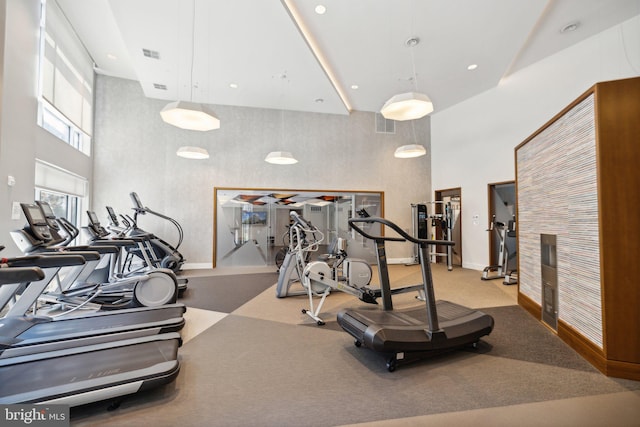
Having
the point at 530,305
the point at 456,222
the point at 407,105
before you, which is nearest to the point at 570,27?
the point at 407,105

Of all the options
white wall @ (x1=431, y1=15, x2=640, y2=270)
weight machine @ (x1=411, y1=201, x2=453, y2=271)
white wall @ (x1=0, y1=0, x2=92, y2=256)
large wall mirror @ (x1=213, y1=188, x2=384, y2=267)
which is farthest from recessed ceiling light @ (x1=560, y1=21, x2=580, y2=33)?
white wall @ (x1=0, y1=0, x2=92, y2=256)

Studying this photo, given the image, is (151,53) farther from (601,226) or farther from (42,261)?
(601,226)

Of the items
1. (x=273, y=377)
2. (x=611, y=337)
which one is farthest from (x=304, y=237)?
(x=611, y=337)

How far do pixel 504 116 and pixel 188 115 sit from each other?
6.91 m

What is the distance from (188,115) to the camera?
11.8ft

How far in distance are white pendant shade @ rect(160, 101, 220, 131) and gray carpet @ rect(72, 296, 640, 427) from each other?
2.73 metres

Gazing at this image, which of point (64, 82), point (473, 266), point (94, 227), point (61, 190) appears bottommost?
point (473, 266)

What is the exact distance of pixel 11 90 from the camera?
11.9ft

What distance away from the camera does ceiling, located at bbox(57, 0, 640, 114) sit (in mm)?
4219

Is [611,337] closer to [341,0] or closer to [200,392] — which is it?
[200,392]

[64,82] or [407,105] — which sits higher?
[64,82]

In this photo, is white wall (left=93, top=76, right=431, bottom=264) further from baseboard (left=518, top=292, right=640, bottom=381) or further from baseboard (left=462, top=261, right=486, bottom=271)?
baseboard (left=518, top=292, right=640, bottom=381)

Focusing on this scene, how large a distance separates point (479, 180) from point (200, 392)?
7.47 m

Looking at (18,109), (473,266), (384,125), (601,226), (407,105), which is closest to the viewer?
(601,226)
